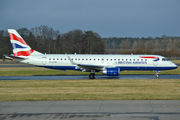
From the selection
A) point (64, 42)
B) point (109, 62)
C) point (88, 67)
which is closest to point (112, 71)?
point (109, 62)

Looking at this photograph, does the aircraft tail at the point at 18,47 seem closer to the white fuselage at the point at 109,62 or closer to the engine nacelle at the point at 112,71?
the white fuselage at the point at 109,62

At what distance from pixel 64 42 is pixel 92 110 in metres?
76.2

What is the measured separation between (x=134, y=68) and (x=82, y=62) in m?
6.56

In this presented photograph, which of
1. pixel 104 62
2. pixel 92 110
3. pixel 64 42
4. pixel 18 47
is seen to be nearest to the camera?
pixel 92 110

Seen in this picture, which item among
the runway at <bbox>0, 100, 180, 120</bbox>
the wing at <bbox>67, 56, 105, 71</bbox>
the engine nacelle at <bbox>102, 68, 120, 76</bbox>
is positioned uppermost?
the wing at <bbox>67, 56, 105, 71</bbox>

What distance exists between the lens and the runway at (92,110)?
994cm

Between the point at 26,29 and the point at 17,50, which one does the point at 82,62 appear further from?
the point at 26,29

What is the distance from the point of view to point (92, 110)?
1105 centimetres

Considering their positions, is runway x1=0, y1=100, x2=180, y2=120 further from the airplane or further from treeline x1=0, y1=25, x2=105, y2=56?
treeline x1=0, y1=25, x2=105, y2=56

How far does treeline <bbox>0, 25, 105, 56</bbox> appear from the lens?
265 feet

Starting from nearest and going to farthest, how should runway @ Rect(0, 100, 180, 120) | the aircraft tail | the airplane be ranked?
runway @ Rect(0, 100, 180, 120) < the airplane < the aircraft tail

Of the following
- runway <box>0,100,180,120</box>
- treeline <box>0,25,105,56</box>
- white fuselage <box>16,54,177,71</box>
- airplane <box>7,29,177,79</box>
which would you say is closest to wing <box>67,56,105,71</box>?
airplane <box>7,29,177,79</box>

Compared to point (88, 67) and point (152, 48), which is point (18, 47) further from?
point (152, 48)

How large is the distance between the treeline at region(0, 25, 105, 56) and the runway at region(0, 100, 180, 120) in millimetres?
65556
